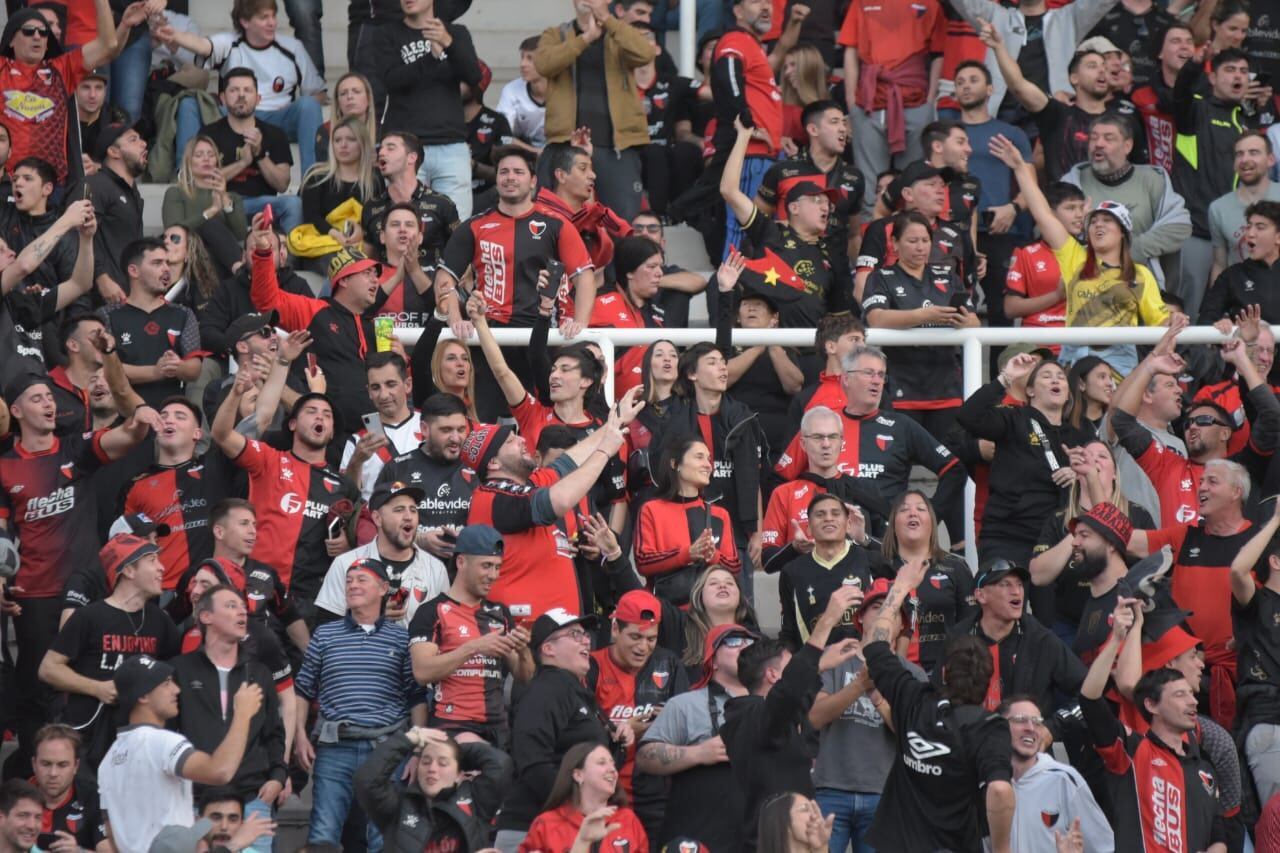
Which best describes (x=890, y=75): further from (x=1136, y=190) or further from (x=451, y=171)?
(x=451, y=171)

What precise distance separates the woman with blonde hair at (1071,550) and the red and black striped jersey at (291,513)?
3.44m

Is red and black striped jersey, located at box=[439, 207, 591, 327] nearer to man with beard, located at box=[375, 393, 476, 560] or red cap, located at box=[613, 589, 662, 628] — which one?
man with beard, located at box=[375, 393, 476, 560]

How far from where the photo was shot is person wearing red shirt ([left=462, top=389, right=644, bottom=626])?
11094mm

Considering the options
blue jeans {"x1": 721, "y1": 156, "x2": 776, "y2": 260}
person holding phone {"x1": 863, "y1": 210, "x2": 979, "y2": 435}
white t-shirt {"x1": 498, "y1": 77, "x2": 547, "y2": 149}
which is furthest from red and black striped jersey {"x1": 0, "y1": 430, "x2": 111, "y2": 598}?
white t-shirt {"x1": 498, "y1": 77, "x2": 547, "y2": 149}

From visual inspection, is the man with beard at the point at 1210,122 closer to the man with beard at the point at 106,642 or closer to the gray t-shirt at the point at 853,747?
the gray t-shirt at the point at 853,747

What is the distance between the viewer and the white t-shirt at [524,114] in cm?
A: 1614

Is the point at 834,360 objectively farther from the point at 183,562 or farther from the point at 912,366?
the point at 183,562

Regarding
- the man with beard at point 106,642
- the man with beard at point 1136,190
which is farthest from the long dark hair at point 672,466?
the man with beard at point 1136,190

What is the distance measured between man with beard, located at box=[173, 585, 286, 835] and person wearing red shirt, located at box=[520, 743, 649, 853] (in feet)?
4.46

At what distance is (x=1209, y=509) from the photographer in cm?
1170

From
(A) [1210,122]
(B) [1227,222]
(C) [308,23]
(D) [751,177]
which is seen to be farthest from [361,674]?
(A) [1210,122]

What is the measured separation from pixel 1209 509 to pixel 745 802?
310 centimetres

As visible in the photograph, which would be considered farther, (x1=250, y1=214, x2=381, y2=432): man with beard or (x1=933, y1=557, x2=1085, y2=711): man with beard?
(x1=250, y1=214, x2=381, y2=432): man with beard

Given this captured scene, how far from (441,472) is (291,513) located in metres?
0.78
